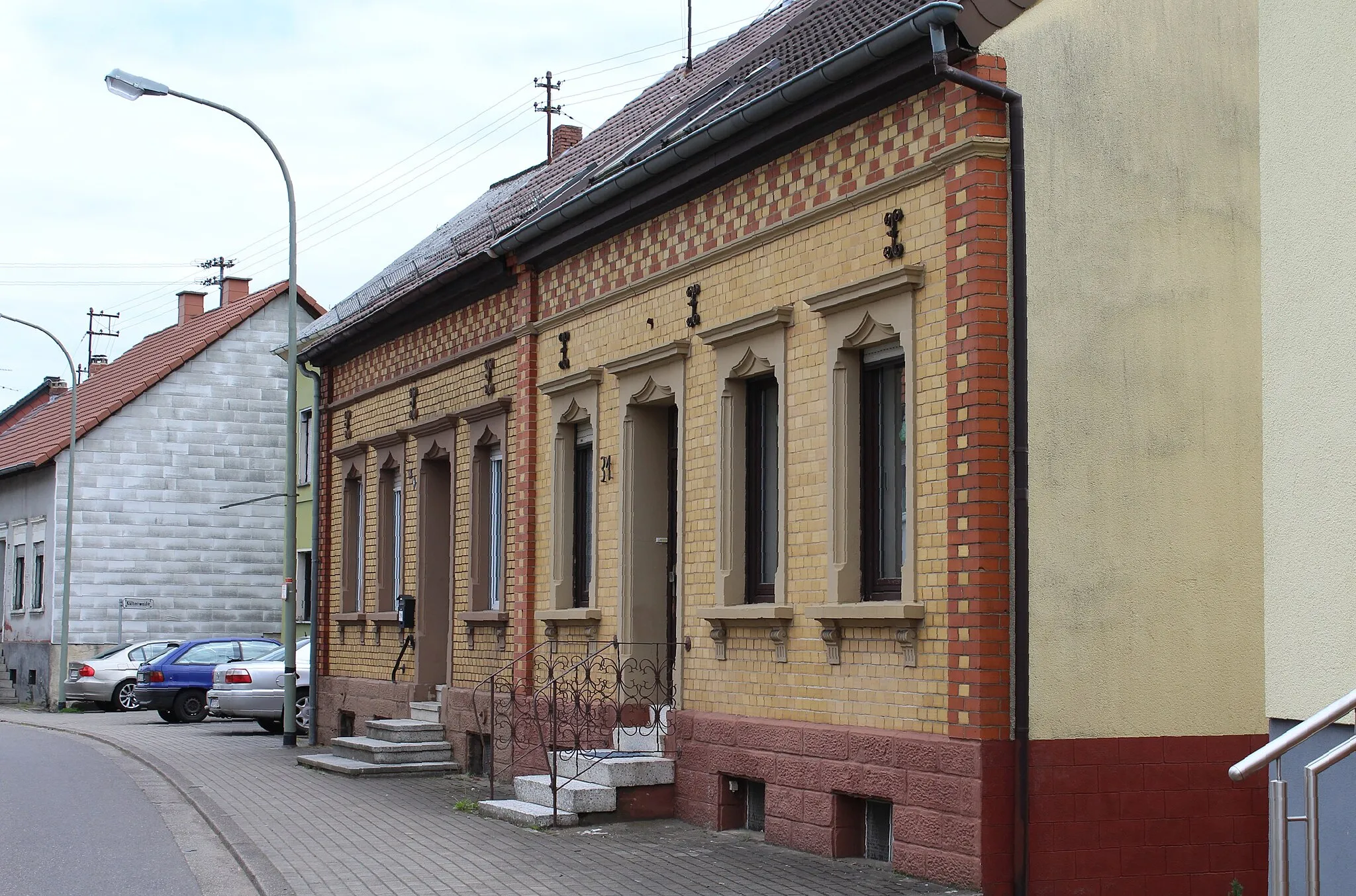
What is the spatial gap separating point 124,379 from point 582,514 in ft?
97.2

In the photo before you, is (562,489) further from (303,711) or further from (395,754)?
(303,711)

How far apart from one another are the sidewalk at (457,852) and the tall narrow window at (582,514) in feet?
7.43

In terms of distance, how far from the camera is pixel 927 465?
34.9ft

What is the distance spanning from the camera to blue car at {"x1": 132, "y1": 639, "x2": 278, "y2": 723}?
99.6 ft

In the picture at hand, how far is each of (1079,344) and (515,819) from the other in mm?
6187

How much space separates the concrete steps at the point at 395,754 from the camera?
715 inches

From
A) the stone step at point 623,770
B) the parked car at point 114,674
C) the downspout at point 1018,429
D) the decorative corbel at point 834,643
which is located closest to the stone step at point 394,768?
the stone step at point 623,770

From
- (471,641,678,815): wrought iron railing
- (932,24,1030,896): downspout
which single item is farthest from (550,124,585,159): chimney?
(932,24,1030,896): downspout

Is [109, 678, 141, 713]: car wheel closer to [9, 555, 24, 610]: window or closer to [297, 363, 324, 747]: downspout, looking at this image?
[9, 555, 24, 610]: window

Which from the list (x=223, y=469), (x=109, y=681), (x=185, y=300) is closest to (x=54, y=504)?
(x=223, y=469)

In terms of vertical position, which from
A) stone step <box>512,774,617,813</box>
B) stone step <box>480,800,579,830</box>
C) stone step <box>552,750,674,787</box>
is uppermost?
stone step <box>552,750,674,787</box>

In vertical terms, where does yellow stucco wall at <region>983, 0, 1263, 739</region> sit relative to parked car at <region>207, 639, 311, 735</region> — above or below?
above

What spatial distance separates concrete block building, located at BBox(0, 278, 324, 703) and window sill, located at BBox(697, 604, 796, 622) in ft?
92.4

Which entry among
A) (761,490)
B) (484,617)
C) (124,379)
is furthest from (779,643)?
(124,379)
